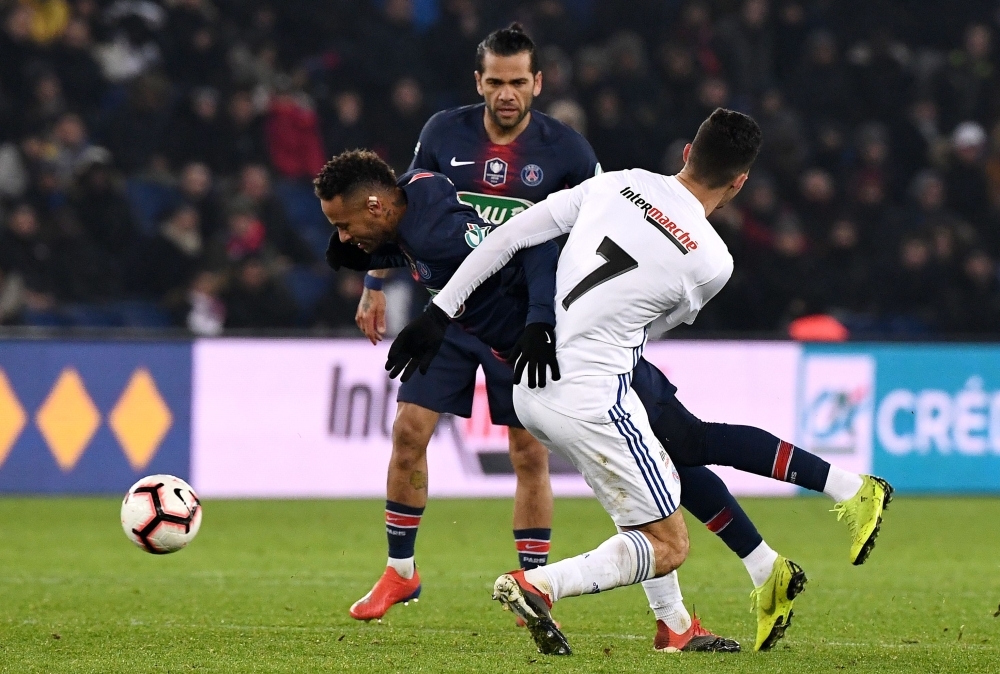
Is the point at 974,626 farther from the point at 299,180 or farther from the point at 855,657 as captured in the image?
the point at 299,180

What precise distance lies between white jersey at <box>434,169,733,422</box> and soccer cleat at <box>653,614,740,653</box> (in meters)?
0.87

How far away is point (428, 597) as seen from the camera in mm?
6246

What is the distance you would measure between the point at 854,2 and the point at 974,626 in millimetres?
10636

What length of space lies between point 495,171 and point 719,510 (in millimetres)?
1610

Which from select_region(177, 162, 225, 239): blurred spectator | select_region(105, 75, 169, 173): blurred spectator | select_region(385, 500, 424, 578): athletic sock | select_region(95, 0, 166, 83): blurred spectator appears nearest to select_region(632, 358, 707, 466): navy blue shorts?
select_region(385, 500, 424, 578): athletic sock

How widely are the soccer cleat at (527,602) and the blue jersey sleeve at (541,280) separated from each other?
2.59 feet

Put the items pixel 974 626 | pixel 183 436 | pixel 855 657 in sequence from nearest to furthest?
1. pixel 855 657
2. pixel 974 626
3. pixel 183 436

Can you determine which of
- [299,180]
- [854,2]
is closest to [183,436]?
[299,180]

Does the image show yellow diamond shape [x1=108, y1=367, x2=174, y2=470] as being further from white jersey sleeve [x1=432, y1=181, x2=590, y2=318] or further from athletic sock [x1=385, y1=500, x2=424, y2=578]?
white jersey sleeve [x1=432, y1=181, x2=590, y2=318]

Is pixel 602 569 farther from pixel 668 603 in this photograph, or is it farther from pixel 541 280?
pixel 541 280

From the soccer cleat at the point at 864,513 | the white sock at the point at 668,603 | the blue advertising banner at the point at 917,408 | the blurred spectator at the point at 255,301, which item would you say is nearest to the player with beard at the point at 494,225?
the white sock at the point at 668,603

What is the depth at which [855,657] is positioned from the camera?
475cm

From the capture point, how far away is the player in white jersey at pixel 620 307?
453 centimetres

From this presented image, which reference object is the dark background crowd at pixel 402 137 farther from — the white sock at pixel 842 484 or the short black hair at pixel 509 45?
the white sock at pixel 842 484
